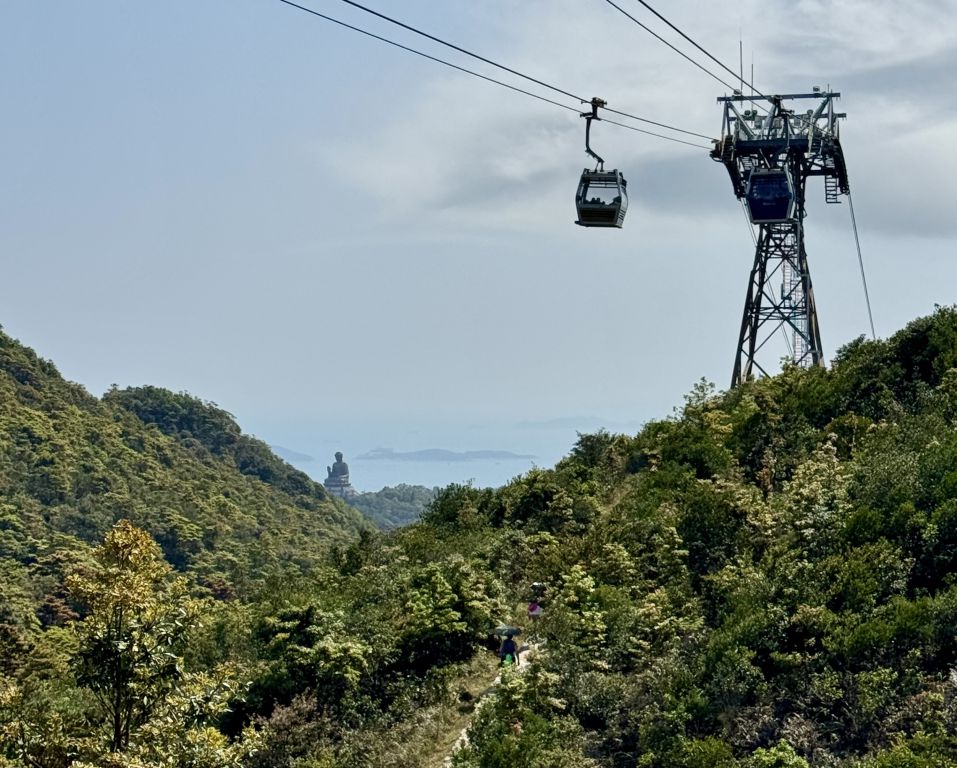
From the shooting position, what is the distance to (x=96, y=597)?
16031 millimetres

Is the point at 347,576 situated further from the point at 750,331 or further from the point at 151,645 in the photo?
the point at 750,331

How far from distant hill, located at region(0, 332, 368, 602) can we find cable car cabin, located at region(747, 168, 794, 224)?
149 ft

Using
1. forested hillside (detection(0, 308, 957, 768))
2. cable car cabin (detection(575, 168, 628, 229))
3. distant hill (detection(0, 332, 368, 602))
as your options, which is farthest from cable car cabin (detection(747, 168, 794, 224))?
distant hill (detection(0, 332, 368, 602))

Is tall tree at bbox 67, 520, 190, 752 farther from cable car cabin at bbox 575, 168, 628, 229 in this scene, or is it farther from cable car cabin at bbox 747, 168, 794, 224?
cable car cabin at bbox 747, 168, 794, 224

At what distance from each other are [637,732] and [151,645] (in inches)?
317

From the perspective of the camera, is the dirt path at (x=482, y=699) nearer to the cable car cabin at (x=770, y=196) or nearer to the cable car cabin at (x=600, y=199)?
the cable car cabin at (x=600, y=199)

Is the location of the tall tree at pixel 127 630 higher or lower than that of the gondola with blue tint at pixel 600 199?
lower

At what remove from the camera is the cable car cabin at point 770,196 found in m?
41.6

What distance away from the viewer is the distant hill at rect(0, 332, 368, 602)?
293 feet

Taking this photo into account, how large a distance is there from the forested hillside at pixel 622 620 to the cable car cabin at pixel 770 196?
8588mm

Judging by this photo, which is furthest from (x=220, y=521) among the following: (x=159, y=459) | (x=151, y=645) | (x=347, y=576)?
(x=151, y=645)

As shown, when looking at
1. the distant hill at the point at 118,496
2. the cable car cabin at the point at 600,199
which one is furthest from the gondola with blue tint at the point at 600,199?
the distant hill at the point at 118,496

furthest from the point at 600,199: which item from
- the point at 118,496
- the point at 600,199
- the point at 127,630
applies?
the point at 118,496

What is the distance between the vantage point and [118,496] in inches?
4035
